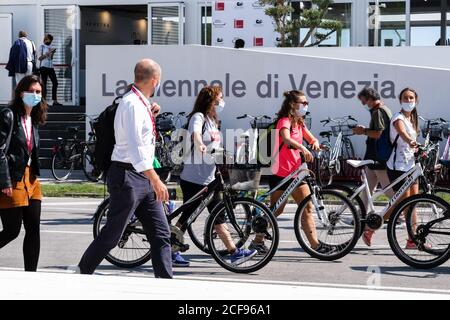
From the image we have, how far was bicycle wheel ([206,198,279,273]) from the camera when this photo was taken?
8.60 metres

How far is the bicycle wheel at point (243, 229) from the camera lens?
28.2 ft

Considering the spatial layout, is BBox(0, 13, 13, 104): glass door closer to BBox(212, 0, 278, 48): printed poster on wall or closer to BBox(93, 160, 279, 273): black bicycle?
BBox(212, 0, 278, 48): printed poster on wall

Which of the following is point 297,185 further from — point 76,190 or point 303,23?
point 303,23

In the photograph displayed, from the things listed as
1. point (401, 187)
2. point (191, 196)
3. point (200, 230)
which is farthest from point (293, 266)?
point (401, 187)

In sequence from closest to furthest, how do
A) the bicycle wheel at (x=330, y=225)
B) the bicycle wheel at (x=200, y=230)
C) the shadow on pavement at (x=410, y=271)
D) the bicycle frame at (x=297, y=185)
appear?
the shadow on pavement at (x=410, y=271)
the bicycle wheel at (x=200, y=230)
the bicycle wheel at (x=330, y=225)
the bicycle frame at (x=297, y=185)

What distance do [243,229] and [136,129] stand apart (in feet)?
8.79

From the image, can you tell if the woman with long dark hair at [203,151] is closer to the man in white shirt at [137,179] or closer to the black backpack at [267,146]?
the black backpack at [267,146]

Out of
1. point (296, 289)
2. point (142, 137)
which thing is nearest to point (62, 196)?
point (142, 137)

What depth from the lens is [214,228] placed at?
343 inches

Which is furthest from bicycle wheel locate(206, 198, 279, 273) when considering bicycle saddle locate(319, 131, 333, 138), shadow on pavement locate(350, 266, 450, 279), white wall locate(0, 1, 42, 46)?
white wall locate(0, 1, 42, 46)

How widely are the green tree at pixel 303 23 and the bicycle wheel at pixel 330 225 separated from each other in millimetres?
15479

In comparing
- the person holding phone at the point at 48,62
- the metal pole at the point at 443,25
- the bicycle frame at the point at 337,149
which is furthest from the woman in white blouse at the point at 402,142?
the person holding phone at the point at 48,62
